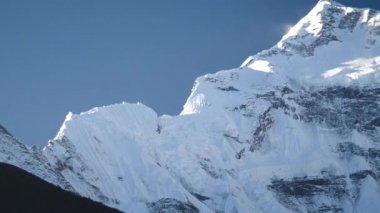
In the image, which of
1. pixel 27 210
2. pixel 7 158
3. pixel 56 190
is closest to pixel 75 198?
pixel 56 190

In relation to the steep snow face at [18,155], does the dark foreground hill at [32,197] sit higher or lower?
lower

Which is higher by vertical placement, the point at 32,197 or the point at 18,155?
the point at 18,155

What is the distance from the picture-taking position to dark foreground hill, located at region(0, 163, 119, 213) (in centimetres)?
10761

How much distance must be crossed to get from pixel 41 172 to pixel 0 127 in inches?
483

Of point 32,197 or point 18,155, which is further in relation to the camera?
point 18,155

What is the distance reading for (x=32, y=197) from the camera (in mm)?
111750

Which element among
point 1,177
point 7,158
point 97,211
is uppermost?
point 7,158

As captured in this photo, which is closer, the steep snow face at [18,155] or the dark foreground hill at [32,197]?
the dark foreground hill at [32,197]

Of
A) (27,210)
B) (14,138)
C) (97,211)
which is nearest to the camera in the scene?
(27,210)

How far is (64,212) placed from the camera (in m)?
110

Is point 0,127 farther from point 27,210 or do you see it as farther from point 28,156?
point 27,210

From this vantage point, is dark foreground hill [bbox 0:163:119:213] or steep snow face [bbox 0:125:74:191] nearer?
dark foreground hill [bbox 0:163:119:213]

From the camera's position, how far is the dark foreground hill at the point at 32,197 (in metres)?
108

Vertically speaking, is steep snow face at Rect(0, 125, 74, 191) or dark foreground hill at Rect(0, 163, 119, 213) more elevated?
steep snow face at Rect(0, 125, 74, 191)
